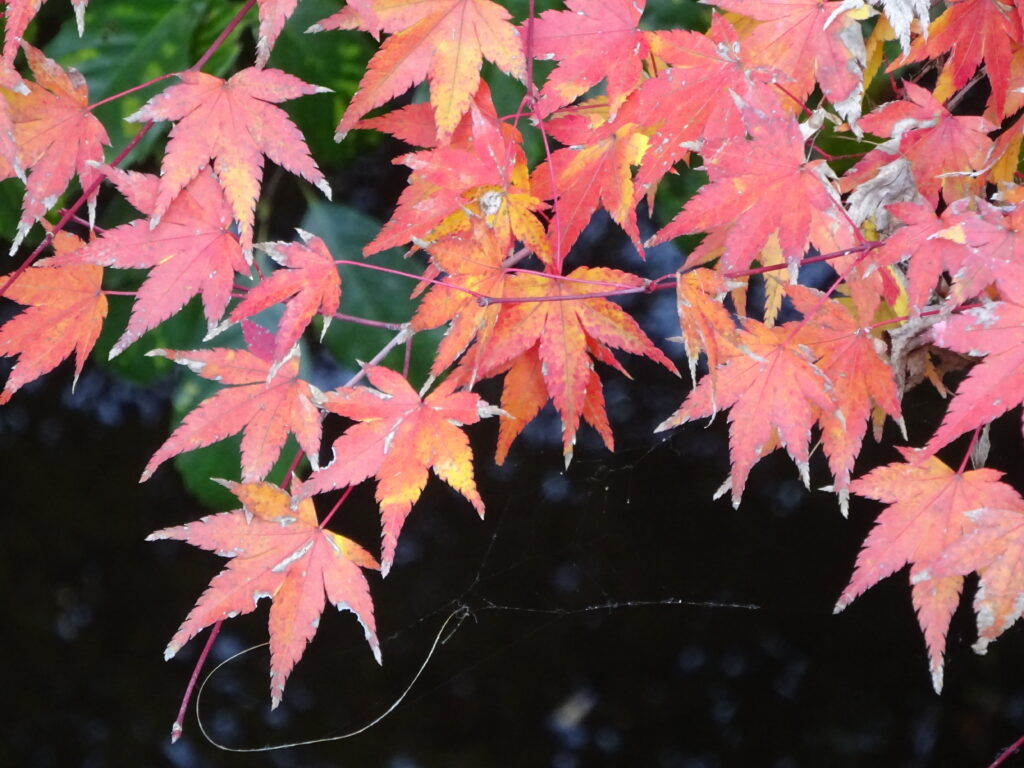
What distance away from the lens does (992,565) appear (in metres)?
0.67

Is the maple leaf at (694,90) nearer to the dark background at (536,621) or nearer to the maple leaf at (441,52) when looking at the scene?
the maple leaf at (441,52)

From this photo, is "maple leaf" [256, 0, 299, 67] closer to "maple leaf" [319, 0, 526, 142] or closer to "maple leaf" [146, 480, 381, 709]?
"maple leaf" [319, 0, 526, 142]

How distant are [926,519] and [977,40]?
1.47 ft

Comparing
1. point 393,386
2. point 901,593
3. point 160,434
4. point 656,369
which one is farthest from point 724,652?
point 160,434

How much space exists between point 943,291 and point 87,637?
4.18ft

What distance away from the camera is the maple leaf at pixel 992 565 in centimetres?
67

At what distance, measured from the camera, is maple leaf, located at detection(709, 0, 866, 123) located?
647 mm

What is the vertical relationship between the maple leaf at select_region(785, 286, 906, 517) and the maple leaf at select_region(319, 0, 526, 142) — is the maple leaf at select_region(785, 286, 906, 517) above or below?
below

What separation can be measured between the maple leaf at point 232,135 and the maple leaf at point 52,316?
147 millimetres

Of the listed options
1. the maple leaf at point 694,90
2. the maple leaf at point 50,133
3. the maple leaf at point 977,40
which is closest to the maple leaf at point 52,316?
the maple leaf at point 50,133

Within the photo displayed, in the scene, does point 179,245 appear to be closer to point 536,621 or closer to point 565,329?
point 565,329

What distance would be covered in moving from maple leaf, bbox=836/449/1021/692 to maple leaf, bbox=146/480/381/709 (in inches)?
18.3

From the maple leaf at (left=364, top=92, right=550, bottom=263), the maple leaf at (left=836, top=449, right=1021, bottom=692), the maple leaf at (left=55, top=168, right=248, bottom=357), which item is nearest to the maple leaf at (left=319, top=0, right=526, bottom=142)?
the maple leaf at (left=364, top=92, right=550, bottom=263)

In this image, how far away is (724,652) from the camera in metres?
1.20
